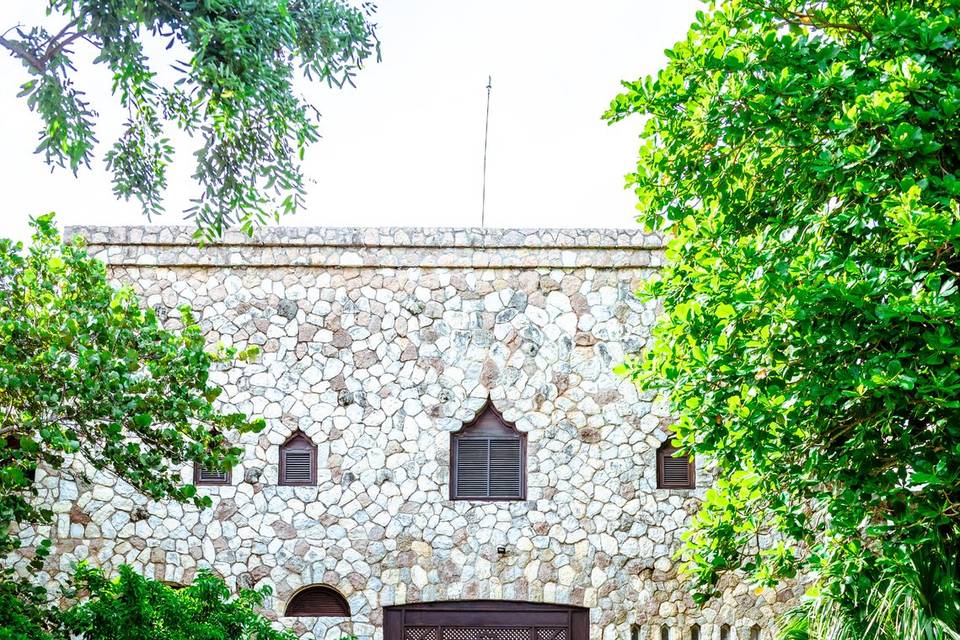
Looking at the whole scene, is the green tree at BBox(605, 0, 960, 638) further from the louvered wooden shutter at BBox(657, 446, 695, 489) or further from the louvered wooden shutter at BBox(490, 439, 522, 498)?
the louvered wooden shutter at BBox(490, 439, 522, 498)

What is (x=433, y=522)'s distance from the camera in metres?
10.7

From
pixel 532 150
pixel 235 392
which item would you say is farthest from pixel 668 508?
pixel 532 150

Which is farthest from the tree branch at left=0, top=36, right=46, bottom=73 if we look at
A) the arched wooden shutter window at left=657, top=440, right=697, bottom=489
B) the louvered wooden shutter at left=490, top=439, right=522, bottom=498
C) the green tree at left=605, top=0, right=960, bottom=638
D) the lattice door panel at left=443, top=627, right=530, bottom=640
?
the arched wooden shutter window at left=657, top=440, right=697, bottom=489

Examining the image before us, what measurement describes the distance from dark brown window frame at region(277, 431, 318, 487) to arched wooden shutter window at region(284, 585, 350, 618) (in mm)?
974

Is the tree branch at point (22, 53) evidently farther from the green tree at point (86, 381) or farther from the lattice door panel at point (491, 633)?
the lattice door panel at point (491, 633)

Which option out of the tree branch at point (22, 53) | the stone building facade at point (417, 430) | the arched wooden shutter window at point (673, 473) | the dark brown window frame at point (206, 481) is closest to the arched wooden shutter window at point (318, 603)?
the stone building facade at point (417, 430)

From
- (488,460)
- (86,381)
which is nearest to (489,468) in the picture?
(488,460)

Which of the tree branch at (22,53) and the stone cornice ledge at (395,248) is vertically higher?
the stone cornice ledge at (395,248)

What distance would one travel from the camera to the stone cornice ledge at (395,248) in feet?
36.1

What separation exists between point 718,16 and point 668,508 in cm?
518

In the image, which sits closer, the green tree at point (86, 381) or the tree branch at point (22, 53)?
the tree branch at point (22, 53)

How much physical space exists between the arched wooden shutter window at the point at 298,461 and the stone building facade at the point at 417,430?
0.21ft

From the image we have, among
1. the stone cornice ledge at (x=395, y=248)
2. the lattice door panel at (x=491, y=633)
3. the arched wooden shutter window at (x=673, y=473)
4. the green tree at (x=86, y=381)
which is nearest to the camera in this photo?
the green tree at (x=86, y=381)

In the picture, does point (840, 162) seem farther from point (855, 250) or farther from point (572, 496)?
point (572, 496)
